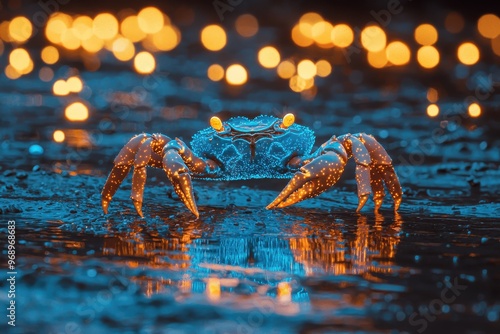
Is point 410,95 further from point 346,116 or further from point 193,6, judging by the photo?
point 193,6

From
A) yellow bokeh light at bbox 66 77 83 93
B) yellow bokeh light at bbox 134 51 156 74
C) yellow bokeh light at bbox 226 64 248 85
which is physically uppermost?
yellow bokeh light at bbox 134 51 156 74

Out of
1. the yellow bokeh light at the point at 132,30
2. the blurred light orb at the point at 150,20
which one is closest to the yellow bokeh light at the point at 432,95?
the yellow bokeh light at the point at 132,30

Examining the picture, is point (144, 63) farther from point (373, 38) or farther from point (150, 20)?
point (150, 20)

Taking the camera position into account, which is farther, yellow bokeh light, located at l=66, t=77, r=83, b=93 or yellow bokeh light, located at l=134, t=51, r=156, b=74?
yellow bokeh light, located at l=134, t=51, r=156, b=74

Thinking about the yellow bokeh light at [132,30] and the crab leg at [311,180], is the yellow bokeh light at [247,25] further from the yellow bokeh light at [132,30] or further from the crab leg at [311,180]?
the crab leg at [311,180]

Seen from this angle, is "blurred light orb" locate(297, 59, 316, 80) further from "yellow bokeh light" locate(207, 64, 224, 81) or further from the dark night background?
"yellow bokeh light" locate(207, 64, 224, 81)

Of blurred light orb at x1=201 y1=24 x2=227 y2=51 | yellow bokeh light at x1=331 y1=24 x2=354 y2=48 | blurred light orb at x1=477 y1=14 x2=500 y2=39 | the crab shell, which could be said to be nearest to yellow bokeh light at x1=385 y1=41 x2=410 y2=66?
yellow bokeh light at x1=331 y1=24 x2=354 y2=48
